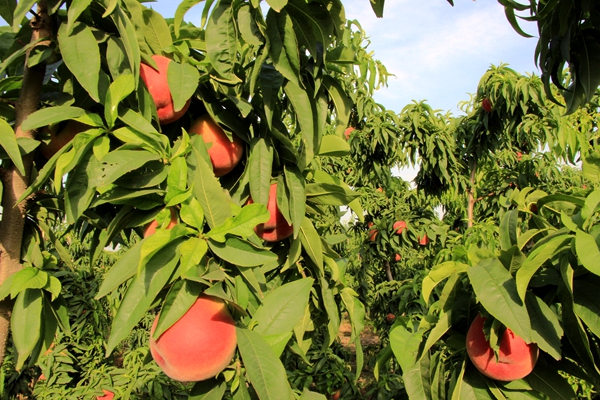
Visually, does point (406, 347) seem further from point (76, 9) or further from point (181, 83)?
point (76, 9)

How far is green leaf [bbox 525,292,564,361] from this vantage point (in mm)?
822

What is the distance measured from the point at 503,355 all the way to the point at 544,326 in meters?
0.10

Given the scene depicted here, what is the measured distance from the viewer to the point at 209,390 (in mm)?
750

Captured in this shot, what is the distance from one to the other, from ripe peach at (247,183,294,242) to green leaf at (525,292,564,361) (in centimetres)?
52

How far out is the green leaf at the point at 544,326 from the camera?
82cm

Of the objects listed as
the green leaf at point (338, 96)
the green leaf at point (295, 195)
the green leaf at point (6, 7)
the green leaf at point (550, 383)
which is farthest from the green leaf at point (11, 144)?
the green leaf at point (550, 383)

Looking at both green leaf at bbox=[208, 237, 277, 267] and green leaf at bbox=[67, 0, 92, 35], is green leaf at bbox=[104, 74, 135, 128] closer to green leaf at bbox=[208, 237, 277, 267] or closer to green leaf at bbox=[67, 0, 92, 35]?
green leaf at bbox=[67, 0, 92, 35]

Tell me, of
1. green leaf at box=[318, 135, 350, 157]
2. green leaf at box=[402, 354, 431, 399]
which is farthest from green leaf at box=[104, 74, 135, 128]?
green leaf at box=[402, 354, 431, 399]

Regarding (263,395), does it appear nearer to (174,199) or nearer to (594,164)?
(174,199)

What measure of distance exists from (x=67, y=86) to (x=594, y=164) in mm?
1114

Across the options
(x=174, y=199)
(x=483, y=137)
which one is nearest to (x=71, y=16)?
(x=174, y=199)

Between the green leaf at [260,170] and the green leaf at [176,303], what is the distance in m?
0.23

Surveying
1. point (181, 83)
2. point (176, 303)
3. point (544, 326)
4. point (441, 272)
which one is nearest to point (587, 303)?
point (544, 326)

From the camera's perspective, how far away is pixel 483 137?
380 cm
